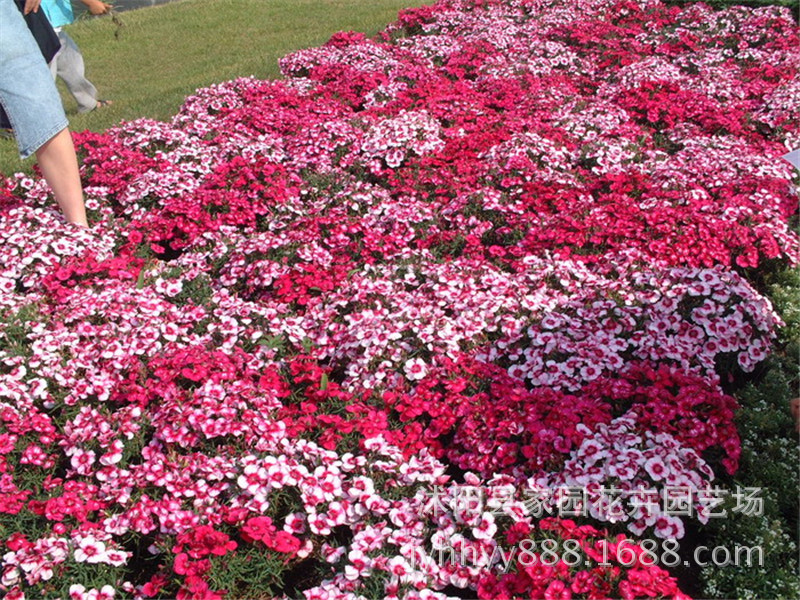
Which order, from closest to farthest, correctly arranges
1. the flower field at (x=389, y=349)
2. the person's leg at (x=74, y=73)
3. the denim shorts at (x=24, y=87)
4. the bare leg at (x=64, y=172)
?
the flower field at (x=389, y=349)
the denim shorts at (x=24, y=87)
the bare leg at (x=64, y=172)
the person's leg at (x=74, y=73)

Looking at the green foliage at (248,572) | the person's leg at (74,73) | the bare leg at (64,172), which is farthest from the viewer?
the person's leg at (74,73)

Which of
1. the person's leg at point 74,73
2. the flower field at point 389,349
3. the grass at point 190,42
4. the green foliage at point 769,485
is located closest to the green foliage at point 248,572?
the flower field at point 389,349

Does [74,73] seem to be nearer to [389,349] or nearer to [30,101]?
[30,101]

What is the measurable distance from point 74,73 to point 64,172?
423 centimetres

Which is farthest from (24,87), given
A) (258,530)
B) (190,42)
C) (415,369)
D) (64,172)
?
(190,42)

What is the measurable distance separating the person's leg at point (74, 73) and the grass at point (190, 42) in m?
0.22

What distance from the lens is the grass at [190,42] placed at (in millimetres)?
8875

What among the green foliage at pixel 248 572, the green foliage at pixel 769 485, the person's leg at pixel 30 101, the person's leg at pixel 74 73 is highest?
the person's leg at pixel 30 101

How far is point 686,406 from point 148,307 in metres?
2.65

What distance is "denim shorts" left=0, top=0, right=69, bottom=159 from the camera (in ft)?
14.1

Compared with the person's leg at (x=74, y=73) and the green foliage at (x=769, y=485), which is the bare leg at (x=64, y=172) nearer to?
the person's leg at (x=74, y=73)

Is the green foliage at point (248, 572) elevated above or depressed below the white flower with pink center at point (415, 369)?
below

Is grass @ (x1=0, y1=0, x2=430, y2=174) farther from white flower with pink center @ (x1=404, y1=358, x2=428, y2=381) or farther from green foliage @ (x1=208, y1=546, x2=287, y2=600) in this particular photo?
green foliage @ (x1=208, y1=546, x2=287, y2=600)

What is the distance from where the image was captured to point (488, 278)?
415 cm
